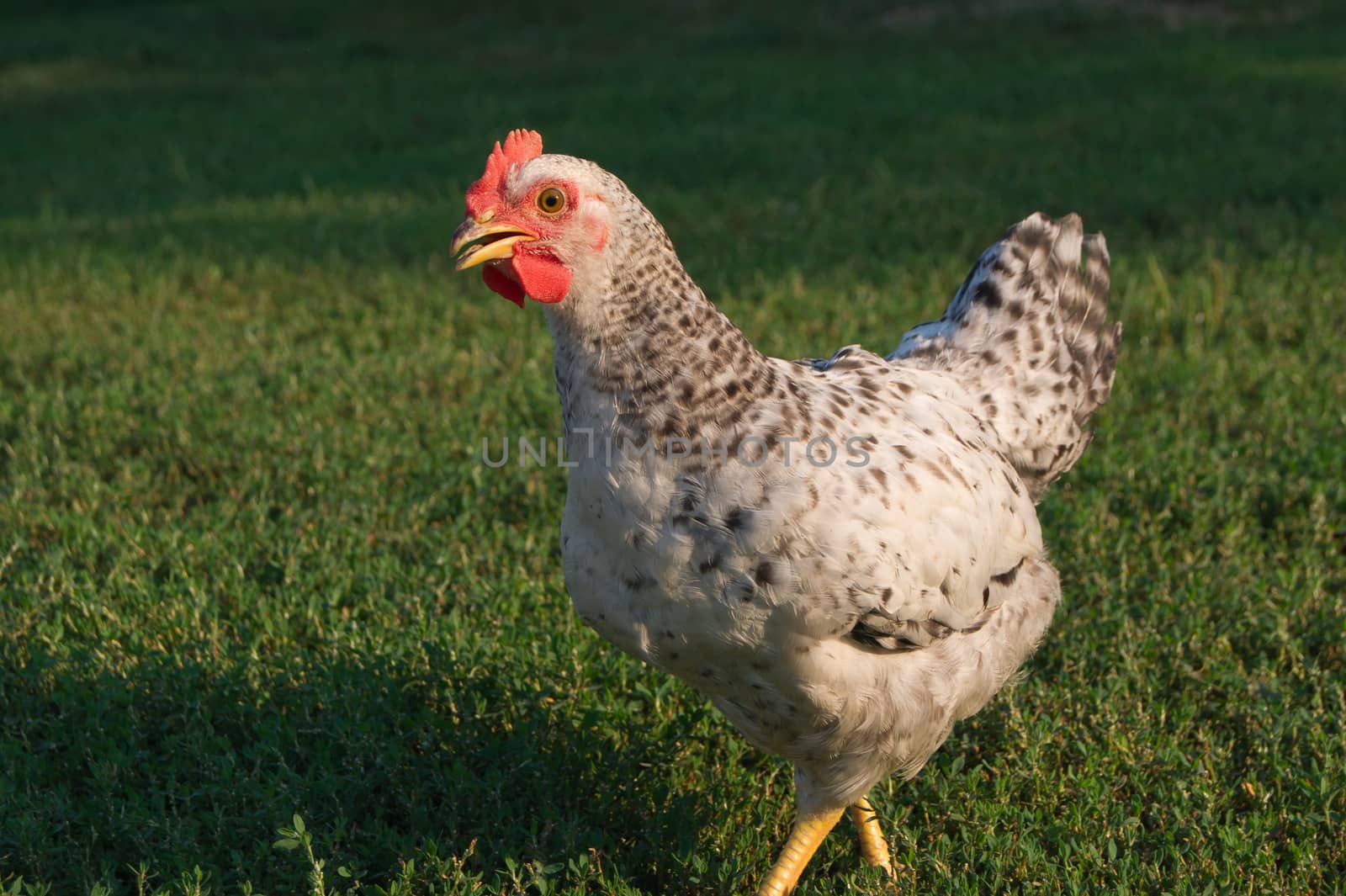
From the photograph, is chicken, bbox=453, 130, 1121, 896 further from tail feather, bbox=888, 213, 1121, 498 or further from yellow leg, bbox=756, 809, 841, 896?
tail feather, bbox=888, 213, 1121, 498

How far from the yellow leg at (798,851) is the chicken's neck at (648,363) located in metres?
1.25

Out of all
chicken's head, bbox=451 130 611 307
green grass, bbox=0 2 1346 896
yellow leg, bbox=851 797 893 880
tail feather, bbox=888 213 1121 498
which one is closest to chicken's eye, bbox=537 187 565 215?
chicken's head, bbox=451 130 611 307

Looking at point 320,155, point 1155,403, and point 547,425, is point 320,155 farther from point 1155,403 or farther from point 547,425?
point 1155,403

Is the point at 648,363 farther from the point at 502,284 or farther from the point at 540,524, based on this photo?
the point at 540,524

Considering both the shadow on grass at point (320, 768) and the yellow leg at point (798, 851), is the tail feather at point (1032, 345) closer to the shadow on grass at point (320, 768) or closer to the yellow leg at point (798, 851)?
the yellow leg at point (798, 851)

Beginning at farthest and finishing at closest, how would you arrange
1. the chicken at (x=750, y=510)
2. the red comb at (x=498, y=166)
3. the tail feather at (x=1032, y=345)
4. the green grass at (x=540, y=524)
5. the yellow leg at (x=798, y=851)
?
the tail feather at (x=1032, y=345)
the green grass at (x=540, y=524)
the yellow leg at (x=798, y=851)
the red comb at (x=498, y=166)
the chicken at (x=750, y=510)

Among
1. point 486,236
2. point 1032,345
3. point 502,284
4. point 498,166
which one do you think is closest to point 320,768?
point 502,284

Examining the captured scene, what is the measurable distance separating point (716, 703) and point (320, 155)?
9.50m

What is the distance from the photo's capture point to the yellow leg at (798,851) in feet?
11.3

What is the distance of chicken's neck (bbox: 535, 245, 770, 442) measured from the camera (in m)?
2.93

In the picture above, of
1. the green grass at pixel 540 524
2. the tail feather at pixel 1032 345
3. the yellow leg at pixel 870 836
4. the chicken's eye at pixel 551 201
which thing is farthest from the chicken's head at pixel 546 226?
the yellow leg at pixel 870 836

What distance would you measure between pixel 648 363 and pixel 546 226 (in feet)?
1.32

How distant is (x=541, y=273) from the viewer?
2.95 metres

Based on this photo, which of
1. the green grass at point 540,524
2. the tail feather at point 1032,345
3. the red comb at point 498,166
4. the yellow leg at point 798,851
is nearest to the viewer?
the red comb at point 498,166
